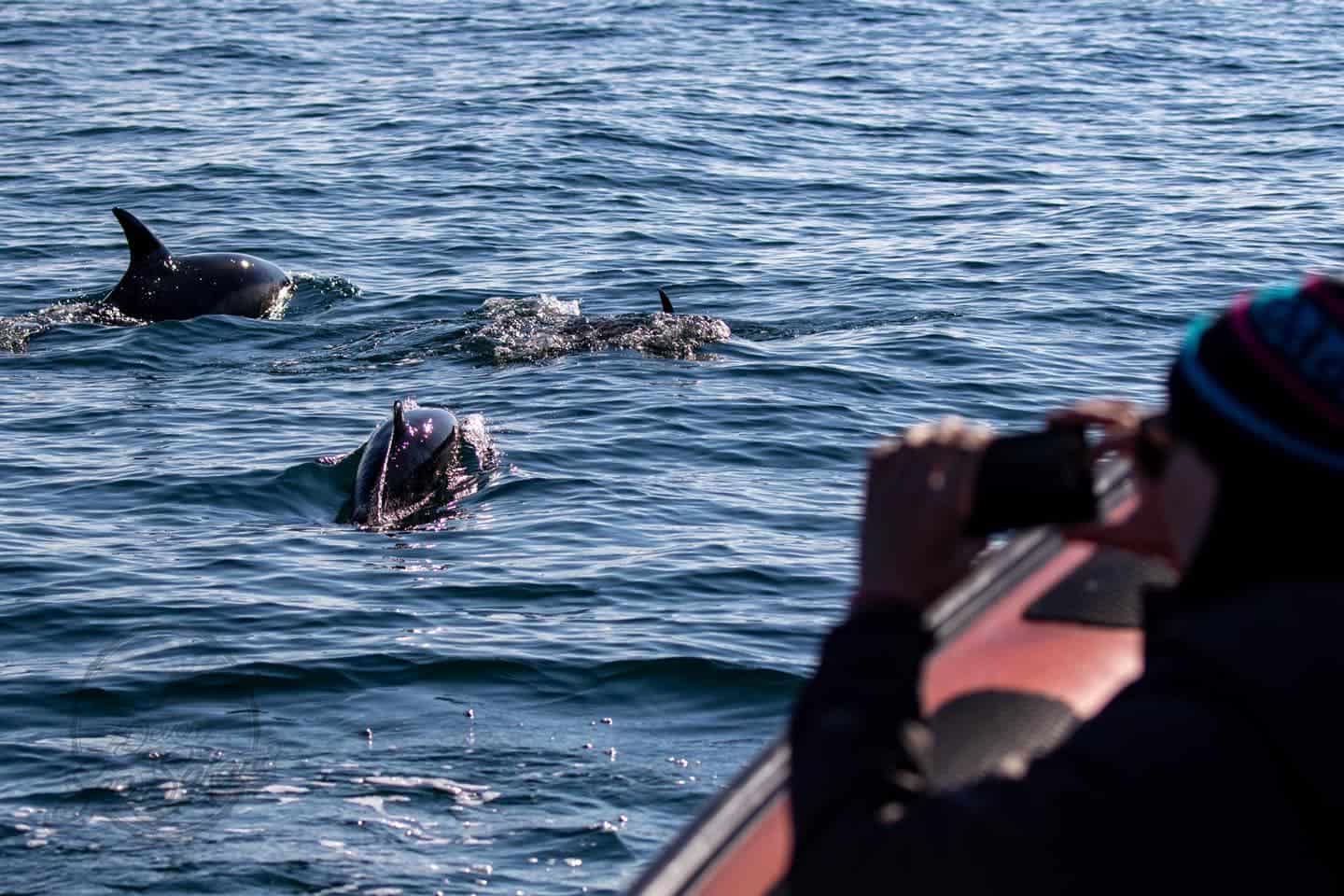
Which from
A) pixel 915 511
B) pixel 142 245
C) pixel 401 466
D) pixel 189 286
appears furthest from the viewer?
pixel 189 286

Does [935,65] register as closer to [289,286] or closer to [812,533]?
[289,286]

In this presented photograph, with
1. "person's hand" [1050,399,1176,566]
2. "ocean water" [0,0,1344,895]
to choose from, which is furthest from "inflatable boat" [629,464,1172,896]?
"ocean water" [0,0,1344,895]

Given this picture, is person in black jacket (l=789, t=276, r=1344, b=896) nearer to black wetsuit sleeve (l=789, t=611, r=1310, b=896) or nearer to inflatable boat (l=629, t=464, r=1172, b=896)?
black wetsuit sleeve (l=789, t=611, r=1310, b=896)

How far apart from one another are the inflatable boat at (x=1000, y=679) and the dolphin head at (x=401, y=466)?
700cm

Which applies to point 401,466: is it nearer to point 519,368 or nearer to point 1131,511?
point 519,368

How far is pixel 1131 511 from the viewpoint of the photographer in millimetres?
3074

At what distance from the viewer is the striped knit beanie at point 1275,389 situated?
7.44ft

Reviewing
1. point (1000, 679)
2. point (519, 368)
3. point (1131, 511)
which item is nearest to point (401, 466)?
point (519, 368)

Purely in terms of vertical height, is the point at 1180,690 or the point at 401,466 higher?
the point at 1180,690

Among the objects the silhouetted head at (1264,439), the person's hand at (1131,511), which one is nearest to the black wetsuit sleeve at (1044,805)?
the silhouetted head at (1264,439)

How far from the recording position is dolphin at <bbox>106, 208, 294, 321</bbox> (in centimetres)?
1516

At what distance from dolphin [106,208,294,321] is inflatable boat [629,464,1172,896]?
12594 mm

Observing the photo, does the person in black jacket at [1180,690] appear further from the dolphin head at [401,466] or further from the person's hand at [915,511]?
the dolphin head at [401,466]

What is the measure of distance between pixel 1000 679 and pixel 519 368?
10.7 m
